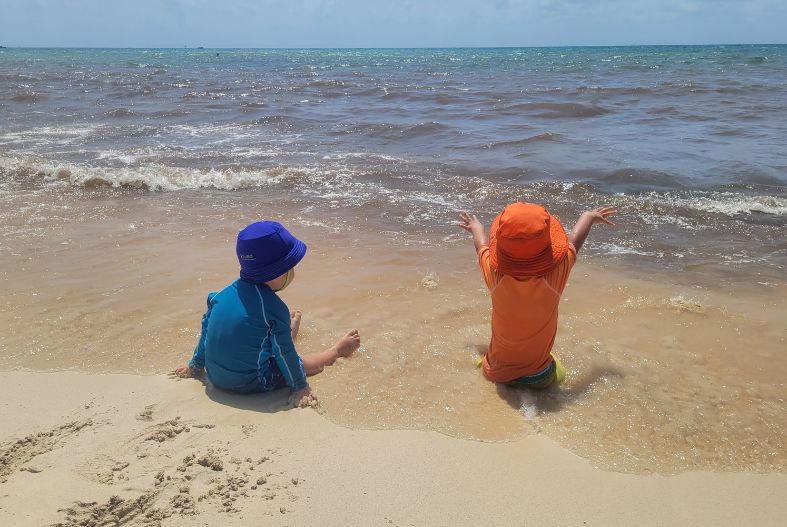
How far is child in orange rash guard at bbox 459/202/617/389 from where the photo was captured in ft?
8.64

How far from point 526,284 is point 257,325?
1267mm

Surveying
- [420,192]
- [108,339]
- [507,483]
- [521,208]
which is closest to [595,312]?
[521,208]

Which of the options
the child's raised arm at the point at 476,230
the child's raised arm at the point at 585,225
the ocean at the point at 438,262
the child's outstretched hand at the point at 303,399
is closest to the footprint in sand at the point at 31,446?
the ocean at the point at 438,262

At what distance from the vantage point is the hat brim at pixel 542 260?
2.70m

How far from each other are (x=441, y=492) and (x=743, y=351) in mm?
2203

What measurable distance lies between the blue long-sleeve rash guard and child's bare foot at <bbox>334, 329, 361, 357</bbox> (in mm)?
460

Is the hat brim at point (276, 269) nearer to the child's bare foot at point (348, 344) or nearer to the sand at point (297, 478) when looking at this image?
the sand at point (297, 478)

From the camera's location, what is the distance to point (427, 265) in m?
4.70

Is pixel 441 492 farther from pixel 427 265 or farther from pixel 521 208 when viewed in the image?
pixel 427 265

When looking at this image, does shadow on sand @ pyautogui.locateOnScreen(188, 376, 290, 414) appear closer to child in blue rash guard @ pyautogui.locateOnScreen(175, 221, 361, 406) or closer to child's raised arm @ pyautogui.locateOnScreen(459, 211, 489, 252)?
child in blue rash guard @ pyautogui.locateOnScreen(175, 221, 361, 406)

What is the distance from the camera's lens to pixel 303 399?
276 cm

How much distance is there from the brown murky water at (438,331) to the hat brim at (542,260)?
64 cm

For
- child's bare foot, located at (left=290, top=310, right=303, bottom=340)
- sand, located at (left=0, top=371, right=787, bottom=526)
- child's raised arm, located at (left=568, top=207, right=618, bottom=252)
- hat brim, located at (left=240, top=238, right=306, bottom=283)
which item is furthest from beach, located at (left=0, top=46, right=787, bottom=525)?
child's raised arm, located at (left=568, top=207, right=618, bottom=252)

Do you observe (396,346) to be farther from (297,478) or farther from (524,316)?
(297,478)
